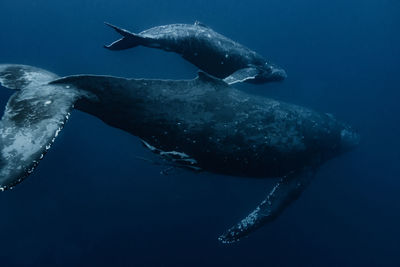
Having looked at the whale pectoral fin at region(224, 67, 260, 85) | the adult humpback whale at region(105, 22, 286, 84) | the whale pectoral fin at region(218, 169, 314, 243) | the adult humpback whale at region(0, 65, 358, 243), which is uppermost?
the adult humpback whale at region(105, 22, 286, 84)

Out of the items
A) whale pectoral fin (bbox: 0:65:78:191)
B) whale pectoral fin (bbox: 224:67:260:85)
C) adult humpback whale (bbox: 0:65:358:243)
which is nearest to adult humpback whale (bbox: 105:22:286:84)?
whale pectoral fin (bbox: 224:67:260:85)

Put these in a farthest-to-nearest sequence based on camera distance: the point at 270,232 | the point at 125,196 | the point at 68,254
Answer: the point at 125,196
the point at 68,254
the point at 270,232

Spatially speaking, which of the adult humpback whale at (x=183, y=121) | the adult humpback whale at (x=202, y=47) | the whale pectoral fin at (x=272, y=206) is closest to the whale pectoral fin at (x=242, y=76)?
the adult humpback whale at (x=202, y=47)

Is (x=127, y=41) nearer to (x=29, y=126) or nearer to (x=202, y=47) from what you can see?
(x=202, y=47)

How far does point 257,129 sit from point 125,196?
13.5m

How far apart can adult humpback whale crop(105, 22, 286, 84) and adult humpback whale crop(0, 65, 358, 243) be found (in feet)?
5.01

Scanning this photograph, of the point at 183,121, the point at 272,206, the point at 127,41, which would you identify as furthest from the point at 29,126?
the point at 272,206

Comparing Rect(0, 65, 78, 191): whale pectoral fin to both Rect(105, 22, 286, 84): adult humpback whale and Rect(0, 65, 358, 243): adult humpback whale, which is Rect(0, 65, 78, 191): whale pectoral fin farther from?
Rect(105, 22, 286, 84): adult humpback whale

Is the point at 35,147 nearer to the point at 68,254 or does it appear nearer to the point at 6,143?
the point at 6,143

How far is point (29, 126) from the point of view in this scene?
391 cm

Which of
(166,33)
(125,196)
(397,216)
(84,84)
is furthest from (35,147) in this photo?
(397,216)

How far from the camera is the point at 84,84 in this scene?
5.16 metres

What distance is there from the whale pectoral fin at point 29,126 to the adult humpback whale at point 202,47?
3112mm

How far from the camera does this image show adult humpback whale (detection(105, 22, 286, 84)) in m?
7.61
